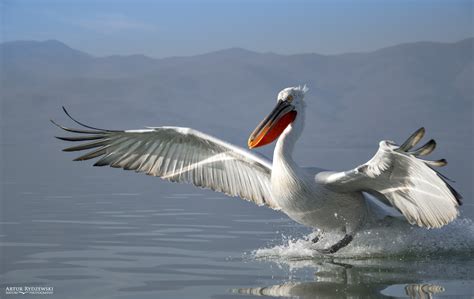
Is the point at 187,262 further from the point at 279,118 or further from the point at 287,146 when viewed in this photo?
the point at 279,118

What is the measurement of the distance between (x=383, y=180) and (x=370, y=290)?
1.53 m

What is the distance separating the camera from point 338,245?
819cm

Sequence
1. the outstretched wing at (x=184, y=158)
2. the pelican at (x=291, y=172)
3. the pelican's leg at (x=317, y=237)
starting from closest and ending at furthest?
the pelican at (x=291, y=172), the pelican's leg at (x=317, y=237), the outstretched wing at (x=184, y=158)

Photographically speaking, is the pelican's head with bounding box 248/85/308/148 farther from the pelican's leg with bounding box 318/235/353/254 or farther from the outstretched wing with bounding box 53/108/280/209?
the pelican's leg with bounding box 318/235/353/254

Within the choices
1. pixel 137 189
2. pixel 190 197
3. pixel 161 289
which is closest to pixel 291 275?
pixel 161 289

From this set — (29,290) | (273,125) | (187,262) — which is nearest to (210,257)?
(187,262)

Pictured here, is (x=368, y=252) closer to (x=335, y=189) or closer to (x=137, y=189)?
(x=335, y=189)

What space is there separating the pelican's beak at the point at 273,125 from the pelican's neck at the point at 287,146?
0.10 m

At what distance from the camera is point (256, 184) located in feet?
29.7

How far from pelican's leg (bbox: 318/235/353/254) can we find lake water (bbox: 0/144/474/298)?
90 millimetres

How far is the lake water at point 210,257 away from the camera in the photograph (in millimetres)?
6398

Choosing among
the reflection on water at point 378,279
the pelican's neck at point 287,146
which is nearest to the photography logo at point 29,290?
the reflection on water at point 378,279

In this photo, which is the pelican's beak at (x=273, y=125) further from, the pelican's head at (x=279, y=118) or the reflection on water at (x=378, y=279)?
the reflection on water at (x=378, y=279)

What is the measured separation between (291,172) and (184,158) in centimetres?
171
